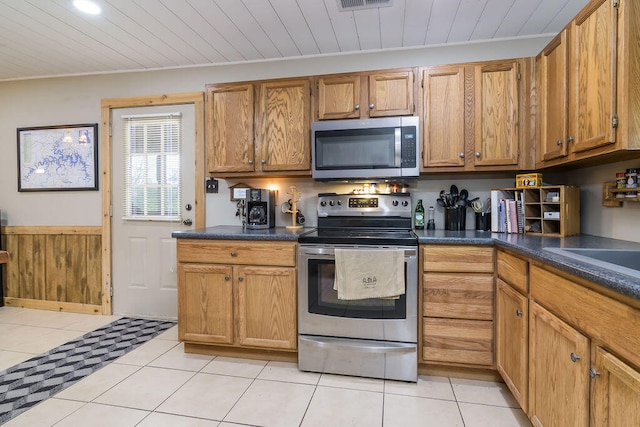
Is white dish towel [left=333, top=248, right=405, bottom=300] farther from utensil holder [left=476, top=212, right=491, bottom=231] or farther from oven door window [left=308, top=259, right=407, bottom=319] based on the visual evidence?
utensil holder [left=476, top=212, right=491, bottom=231]

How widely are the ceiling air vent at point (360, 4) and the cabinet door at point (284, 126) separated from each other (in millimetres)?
569

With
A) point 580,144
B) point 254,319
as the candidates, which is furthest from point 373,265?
point 580,144

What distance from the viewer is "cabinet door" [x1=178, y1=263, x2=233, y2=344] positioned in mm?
2277

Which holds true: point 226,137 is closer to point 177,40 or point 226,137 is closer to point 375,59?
point 177,40

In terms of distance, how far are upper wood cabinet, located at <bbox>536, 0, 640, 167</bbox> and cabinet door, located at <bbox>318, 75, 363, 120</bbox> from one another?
1205 millimetres

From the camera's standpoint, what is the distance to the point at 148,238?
3143 millimetres

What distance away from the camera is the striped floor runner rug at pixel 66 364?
6.04 feet

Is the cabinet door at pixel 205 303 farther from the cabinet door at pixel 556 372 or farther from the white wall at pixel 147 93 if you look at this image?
the cabinet door at pixel 556 372

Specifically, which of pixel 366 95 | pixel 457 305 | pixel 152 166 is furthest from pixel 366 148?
pixel 152 166

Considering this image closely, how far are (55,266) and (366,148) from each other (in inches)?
133

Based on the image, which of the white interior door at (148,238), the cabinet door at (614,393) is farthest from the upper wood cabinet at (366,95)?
the cabinet door at (614,393)

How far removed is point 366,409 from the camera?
1739 millimetres

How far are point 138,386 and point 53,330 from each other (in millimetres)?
1501

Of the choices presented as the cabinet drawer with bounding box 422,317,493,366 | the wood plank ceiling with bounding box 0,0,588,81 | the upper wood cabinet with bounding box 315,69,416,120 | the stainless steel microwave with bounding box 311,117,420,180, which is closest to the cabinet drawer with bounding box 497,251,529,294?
the cabinet drawer with bounding box 422,317,493,366
